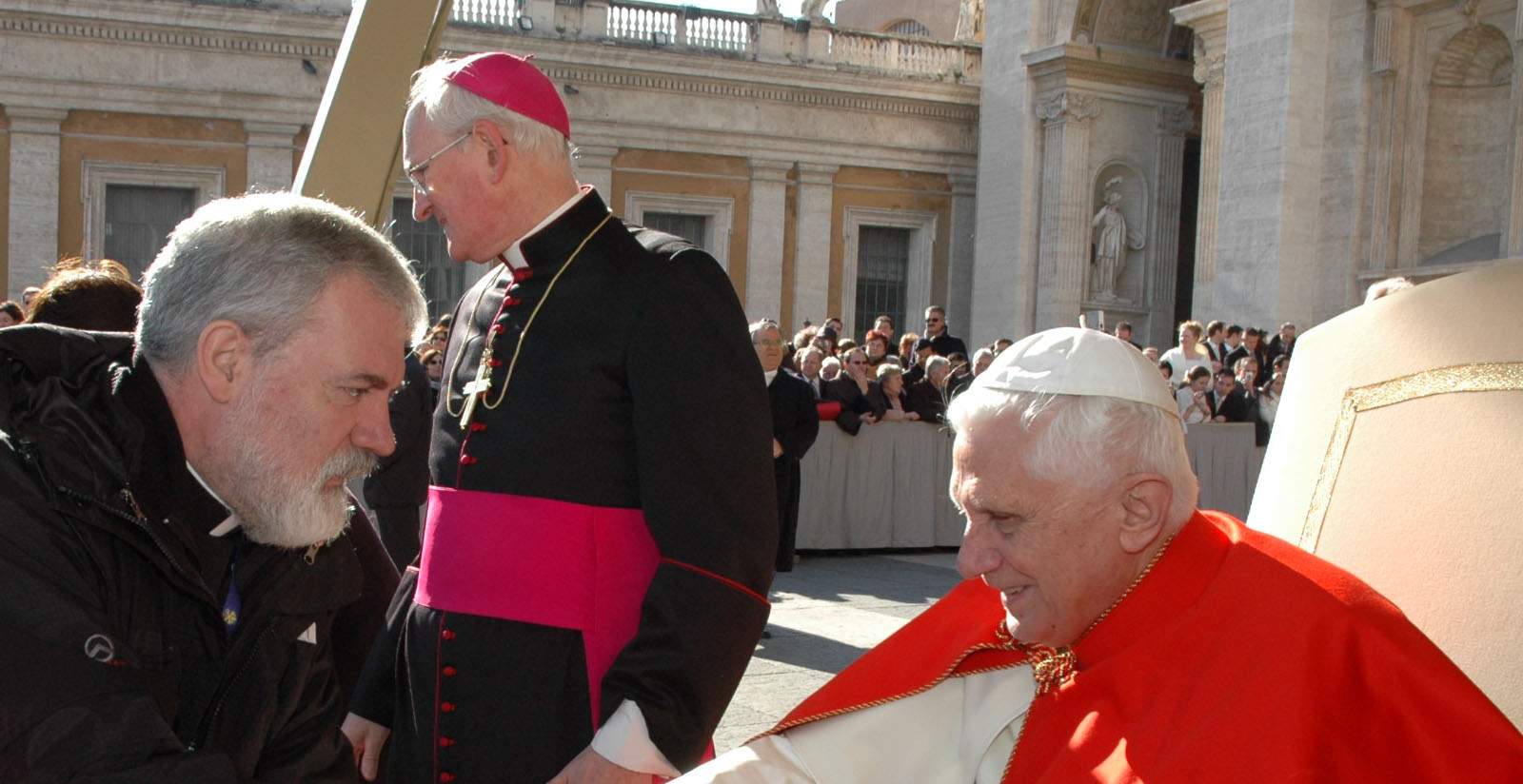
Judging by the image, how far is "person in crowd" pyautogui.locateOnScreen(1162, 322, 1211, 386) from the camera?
1400 centimetres

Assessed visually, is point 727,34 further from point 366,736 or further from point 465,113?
point 366,736

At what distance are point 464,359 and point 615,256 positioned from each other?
1.33 feet

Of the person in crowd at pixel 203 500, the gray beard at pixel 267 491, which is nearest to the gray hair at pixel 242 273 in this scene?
the person in crowd at pixel 203 500

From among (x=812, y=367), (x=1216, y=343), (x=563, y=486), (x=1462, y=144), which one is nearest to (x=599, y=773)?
(x=563, y=486)

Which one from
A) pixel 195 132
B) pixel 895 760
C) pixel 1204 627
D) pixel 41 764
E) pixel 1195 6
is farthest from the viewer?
pixel 195 132

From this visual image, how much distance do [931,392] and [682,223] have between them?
36.9 ft

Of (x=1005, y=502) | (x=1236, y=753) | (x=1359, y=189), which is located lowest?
(x=1236, y=753)

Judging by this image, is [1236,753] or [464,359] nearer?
[1236,753]

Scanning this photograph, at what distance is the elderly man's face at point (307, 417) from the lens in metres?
1.86

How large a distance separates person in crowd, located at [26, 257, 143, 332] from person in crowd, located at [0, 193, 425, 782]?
1561mm

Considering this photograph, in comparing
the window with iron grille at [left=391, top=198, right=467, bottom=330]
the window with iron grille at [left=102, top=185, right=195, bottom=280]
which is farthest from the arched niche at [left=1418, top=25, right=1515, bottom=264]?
the window with iron grille at [left=102, top=185, right=195, bottom=280]

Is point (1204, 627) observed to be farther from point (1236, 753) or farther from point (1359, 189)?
point (1359, 189)

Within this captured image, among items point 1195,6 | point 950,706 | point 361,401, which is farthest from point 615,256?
point 1195,6

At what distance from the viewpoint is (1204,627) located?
2.17 meters
